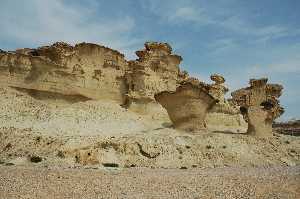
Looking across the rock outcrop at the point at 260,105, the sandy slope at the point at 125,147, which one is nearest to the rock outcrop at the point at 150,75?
the sandy slope at the point at 125,147

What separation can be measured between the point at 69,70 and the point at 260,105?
1609 cm

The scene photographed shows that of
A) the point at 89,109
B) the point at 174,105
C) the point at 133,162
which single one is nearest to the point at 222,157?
the point at 133,162

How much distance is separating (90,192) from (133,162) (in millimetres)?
9199

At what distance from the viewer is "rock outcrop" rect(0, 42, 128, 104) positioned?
3694 centimetres

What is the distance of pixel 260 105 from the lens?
105 feet

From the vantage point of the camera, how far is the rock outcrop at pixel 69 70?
3694cm

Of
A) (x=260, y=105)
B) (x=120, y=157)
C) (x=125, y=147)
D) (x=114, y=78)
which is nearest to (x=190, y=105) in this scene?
(x=260, y=105)

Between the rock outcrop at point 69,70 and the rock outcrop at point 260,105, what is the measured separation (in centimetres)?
1171

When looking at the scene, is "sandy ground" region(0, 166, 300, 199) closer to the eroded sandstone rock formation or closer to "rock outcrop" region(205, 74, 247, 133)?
the eroded sandstone rock formation

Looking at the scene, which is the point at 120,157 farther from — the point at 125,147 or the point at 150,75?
the point at 150,75

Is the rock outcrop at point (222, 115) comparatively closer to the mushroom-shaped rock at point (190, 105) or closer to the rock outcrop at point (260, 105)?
the rock outcrop at point (260, 105)

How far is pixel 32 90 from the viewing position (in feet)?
121

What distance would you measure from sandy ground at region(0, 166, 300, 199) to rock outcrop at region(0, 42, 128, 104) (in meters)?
22.3

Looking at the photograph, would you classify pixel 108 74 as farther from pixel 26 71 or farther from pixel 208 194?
pixel 208 194
